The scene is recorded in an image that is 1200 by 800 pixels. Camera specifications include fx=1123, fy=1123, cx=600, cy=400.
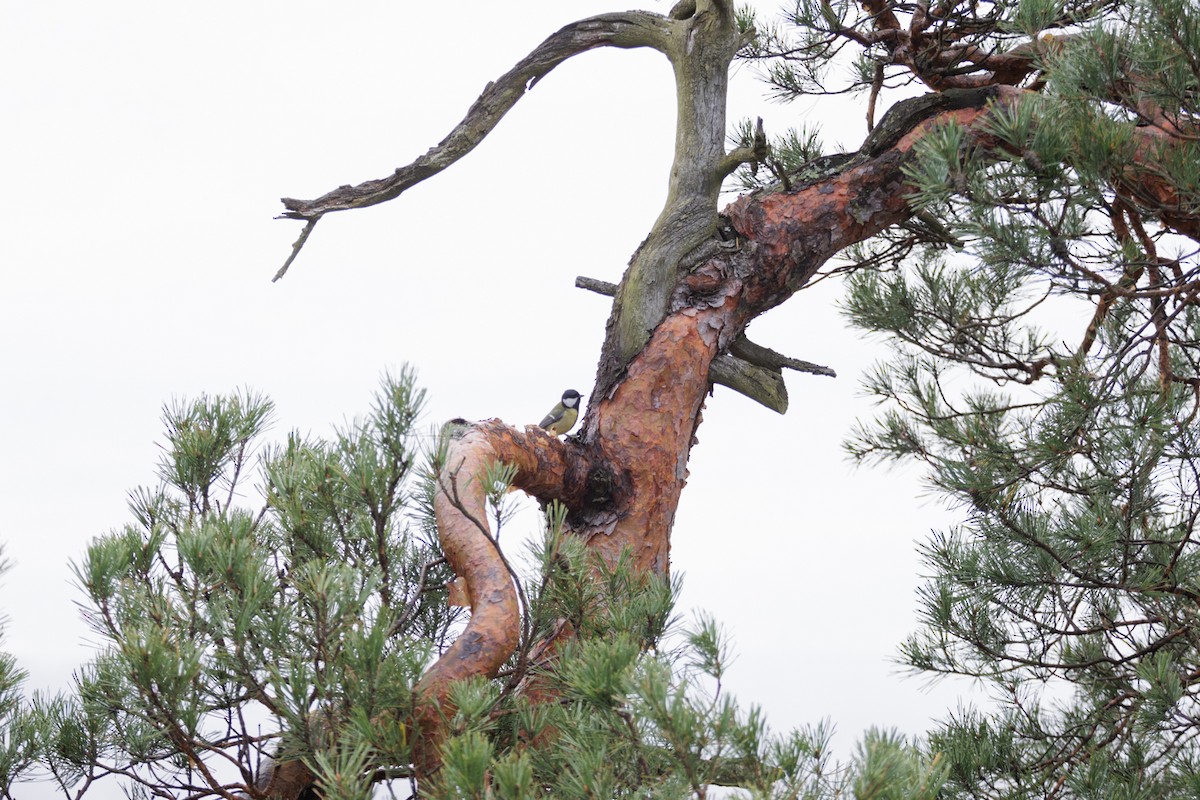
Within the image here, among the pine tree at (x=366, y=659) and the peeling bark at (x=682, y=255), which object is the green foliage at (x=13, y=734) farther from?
the peeling bark at (x=682, y=255)

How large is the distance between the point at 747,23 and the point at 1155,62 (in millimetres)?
1277

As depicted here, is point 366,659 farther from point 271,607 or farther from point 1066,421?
point 1066,421

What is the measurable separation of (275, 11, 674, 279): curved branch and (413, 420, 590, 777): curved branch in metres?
0.56

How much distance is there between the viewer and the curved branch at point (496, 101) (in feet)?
6.97

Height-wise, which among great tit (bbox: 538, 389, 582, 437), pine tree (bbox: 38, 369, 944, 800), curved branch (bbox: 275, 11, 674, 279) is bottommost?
pine tree (bbox: 38, 369, 944, 800)

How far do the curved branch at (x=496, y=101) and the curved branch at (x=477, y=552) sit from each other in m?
0.56

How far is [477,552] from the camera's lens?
1.54 meters

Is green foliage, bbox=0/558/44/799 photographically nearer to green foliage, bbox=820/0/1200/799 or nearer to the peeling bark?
the peeling bark

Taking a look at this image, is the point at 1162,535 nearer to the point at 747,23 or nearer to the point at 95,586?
the point at 747,23

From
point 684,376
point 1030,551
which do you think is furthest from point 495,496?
point 1030,551

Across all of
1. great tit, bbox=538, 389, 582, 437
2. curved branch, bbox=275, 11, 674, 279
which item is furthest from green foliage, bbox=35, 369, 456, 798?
great tit, bbox=538, 389, 582, 437

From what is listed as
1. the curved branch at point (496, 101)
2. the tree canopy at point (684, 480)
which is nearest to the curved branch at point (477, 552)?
the tree canopy at point (684, 480)

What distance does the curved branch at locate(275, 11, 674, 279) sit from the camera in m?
2.12

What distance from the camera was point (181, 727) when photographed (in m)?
1.33
